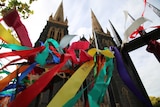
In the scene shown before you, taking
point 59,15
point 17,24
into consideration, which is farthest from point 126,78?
point 59,15

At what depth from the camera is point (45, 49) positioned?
1.16 metres

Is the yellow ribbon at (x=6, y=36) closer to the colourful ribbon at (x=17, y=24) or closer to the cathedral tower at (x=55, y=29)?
the colourful ribbon at (x=17, y=24)

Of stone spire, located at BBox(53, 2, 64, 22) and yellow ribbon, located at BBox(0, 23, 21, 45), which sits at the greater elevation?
stone spire, located at BBox(53, 2, 64, 22)

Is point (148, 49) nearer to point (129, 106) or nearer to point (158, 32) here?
point (158, 32)

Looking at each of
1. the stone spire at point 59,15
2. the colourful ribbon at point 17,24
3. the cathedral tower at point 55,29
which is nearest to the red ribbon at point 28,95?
the colourful ribbon at point 17,24

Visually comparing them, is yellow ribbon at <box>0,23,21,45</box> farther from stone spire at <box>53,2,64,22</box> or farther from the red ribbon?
stone spire at <box>53,2,64,22</box>

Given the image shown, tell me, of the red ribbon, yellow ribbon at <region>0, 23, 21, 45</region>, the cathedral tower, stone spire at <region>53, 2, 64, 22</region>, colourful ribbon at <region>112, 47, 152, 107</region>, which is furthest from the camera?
stone spire at <region>53, 2, 64, 22</region>

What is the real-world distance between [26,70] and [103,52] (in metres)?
0.71

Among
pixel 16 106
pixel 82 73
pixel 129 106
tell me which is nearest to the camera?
pixel 16 106

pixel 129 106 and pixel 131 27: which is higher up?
pixel 129 106

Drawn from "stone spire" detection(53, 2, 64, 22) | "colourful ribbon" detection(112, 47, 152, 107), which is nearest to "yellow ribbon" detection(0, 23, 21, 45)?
"colourful ribbon" detection(112, 47, 152, 107)

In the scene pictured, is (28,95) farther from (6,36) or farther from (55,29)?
(55,29)

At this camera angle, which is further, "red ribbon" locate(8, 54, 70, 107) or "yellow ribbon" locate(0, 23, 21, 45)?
"yellow ribbon" locate(0, 23, 21, 45)

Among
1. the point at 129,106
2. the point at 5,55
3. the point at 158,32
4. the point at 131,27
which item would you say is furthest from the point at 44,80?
the point at 129,106
